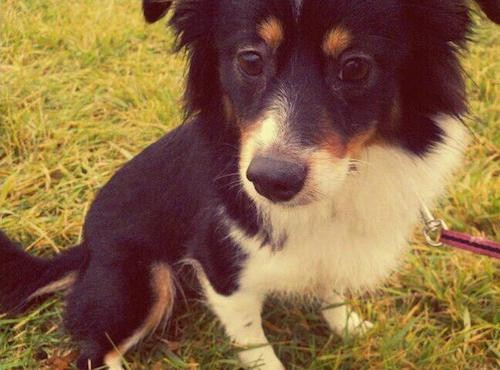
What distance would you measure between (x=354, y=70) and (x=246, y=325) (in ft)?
3.79

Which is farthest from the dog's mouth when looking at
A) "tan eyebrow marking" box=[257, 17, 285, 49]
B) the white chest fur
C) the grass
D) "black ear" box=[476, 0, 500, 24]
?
the grass

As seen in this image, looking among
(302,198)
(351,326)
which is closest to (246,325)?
(351,326)

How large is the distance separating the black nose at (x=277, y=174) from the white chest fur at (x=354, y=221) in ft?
1.11

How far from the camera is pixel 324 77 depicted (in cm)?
176

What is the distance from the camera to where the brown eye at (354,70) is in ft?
5.72

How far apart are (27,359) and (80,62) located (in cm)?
243

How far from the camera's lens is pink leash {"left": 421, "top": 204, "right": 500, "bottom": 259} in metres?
2.33

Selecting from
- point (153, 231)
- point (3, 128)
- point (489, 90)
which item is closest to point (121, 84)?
point (3, 128)

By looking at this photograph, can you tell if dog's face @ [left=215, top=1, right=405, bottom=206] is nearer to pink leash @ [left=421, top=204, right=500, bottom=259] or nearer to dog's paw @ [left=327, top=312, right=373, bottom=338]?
pink leash @ [left=421, top=204, right=500, bottom=259]

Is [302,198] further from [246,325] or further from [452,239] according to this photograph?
[452,239]

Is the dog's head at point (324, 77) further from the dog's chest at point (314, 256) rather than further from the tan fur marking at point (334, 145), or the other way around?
the dog's chest at point (314, 256)

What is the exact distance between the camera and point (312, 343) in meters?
2.59

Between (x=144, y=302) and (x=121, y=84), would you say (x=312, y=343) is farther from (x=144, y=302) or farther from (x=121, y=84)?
(x=121, y=84)

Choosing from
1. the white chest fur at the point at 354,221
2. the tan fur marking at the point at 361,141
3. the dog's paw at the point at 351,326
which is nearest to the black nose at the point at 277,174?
the tan fur marking at the point at 361,141
